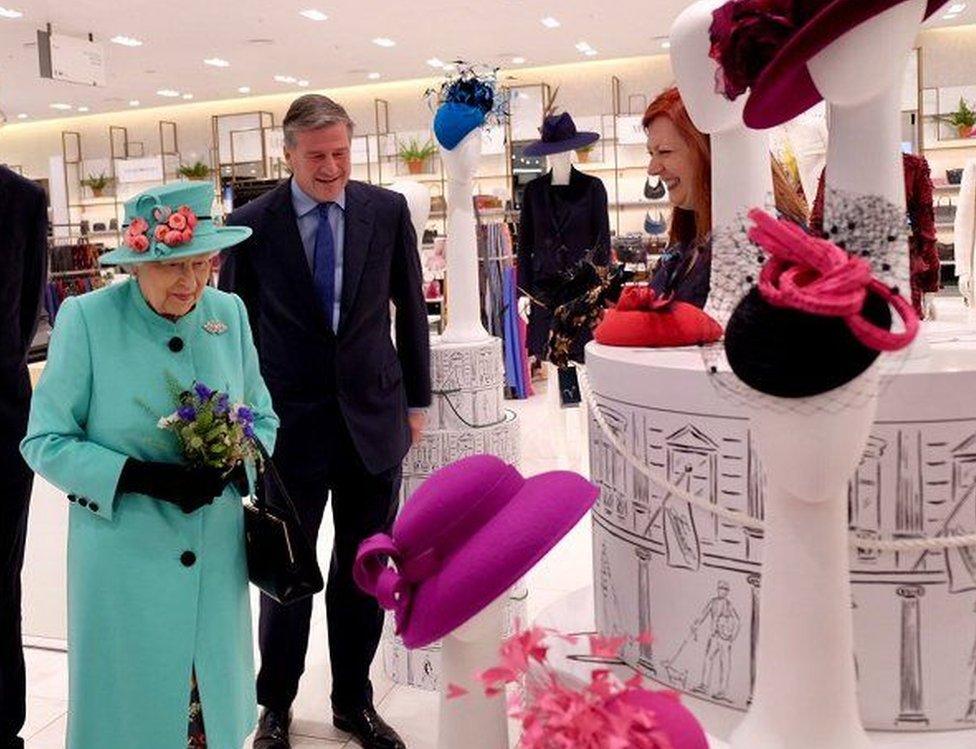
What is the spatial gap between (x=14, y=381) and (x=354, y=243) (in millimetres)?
936

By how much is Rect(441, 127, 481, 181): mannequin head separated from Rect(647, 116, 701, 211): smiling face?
1750mm

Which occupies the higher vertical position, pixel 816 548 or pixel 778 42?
pixel 778 42

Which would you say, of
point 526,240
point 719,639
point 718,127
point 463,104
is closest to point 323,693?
point 463,104

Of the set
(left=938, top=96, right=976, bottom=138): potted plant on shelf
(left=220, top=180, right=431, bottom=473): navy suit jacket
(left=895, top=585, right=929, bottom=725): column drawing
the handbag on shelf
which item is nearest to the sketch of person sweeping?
(left=895, top=585, right=929, bottom=725): column drawing

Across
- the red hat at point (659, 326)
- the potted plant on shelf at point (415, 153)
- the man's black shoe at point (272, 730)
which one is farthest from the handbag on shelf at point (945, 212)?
the red hat at point (659, 326)

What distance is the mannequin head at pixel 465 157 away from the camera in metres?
3.59

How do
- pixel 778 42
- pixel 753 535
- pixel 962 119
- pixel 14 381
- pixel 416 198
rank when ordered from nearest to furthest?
pixel 778 42, pixel 753 535, pixel 14 381, pixel 416 198, pixel 962 119

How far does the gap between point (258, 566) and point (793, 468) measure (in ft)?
4.96

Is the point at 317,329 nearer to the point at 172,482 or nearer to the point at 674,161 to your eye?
the point at 172,482

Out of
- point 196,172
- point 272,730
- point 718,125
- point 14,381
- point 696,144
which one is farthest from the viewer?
point 196,172

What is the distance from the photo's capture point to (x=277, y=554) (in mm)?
2174

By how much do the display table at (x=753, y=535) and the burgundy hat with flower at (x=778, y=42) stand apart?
334 mm

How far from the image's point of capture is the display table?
3.77 feet

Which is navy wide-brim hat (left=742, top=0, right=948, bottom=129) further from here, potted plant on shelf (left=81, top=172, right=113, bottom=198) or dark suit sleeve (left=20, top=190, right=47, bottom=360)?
potted plant on shelf (left=81, top=172, right=113, bottom=198)
